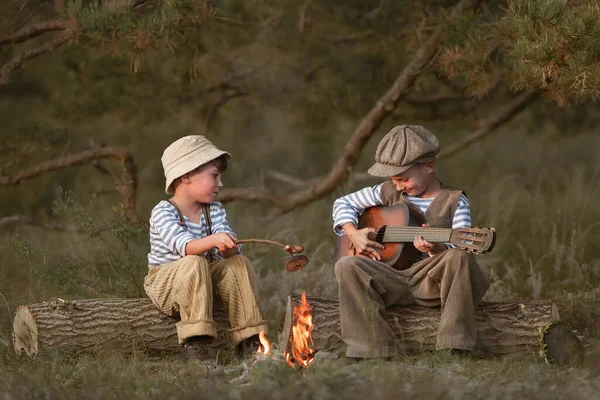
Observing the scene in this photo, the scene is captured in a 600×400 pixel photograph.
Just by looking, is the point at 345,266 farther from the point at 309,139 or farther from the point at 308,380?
the point at 309,139

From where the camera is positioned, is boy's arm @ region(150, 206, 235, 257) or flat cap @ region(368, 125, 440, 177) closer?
boy's arm @ region(150, 206, 235, 257)

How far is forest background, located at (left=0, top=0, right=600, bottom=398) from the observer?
477 centimetres

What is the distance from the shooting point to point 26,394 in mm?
4227

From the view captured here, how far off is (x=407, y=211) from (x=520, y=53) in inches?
39.2

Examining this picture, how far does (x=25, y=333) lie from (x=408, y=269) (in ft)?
6.50

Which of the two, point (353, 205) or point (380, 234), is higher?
point (353, 205)

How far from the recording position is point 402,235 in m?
5.38

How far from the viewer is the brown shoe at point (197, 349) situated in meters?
5.39

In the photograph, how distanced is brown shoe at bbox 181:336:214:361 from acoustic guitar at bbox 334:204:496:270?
2.73ft

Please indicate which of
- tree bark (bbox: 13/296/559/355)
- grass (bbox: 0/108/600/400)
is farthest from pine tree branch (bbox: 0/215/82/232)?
tree bark (bbox: 13/296/559/355)

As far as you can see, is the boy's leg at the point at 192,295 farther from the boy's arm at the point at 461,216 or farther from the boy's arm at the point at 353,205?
the boy's arm at the point at 461,216

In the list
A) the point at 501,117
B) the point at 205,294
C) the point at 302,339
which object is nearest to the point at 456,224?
the point at 302,339

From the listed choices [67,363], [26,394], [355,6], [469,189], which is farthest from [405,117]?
[26,394]

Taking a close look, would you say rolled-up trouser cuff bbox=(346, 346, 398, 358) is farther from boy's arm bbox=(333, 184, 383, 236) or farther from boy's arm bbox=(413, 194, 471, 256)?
boy's arm bbox=(333, 184, 383, 236)
